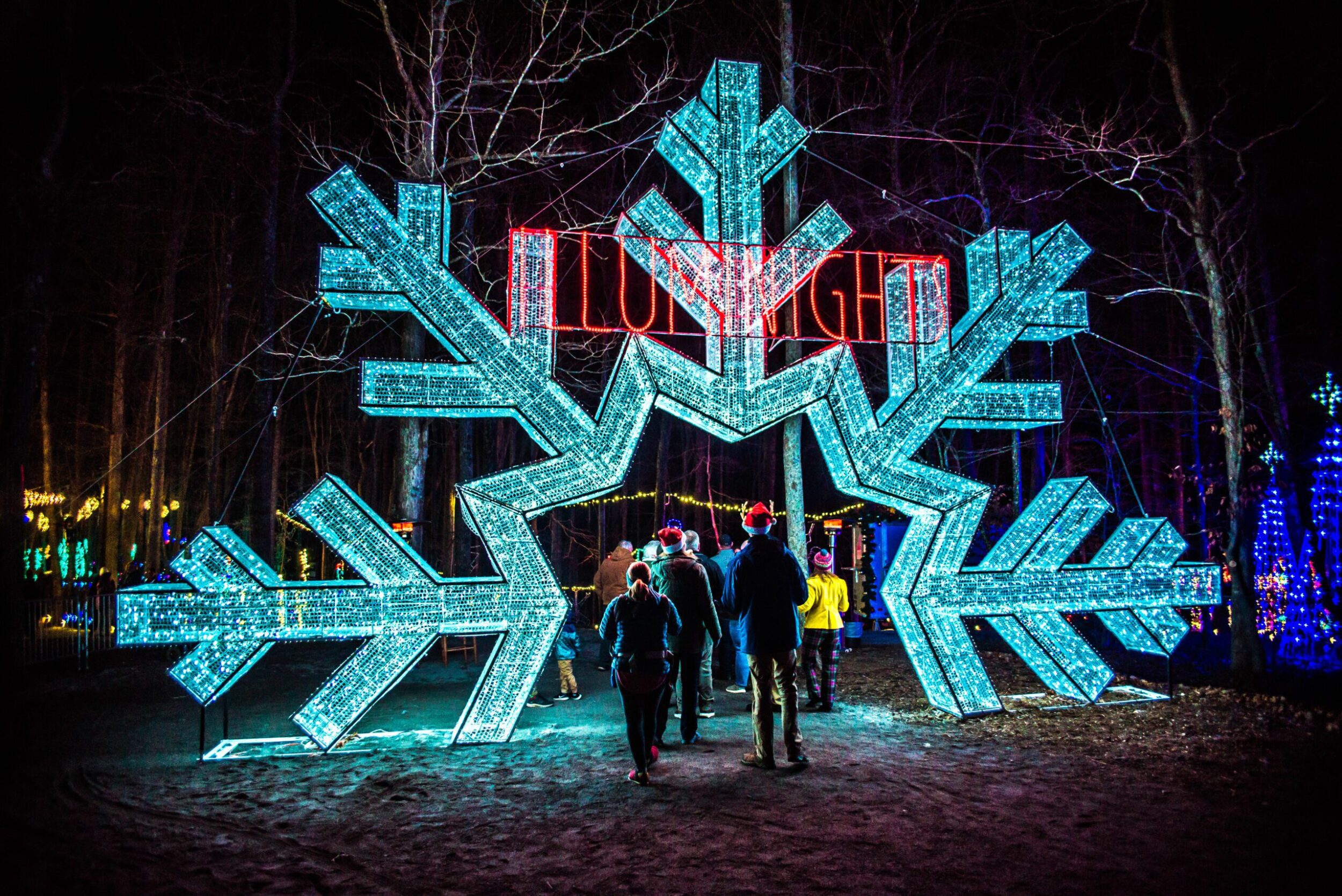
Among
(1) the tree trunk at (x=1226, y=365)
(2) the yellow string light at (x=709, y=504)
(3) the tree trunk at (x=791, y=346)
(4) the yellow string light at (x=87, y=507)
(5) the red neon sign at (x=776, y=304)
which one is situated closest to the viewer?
(5) the red neon sign at (x=776, y=304)

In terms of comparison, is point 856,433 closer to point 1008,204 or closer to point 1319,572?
point 1319,572

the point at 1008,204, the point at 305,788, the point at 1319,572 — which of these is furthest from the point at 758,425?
the point at 1008,204

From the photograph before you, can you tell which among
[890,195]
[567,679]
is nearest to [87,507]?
[567,679]

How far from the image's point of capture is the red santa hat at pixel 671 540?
24.5 ft

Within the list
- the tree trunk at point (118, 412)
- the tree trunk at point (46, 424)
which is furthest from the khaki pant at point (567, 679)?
the tree trunk at point (46, 424)

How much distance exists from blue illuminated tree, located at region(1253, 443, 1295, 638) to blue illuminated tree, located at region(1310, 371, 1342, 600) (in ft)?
1.31

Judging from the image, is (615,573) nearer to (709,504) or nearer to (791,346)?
(791,346)

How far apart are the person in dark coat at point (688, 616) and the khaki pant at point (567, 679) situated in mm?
2480

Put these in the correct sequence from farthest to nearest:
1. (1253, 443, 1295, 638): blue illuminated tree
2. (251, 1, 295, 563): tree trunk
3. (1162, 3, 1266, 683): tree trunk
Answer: (251, 1, 295, 563): tree trunk, (1253, 443, 1295, 638): blue illuminated tree, (1162, 3, 1266, 683): tree trunk

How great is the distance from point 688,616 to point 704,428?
2.02 metres

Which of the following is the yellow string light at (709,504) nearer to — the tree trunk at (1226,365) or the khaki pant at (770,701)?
the tree trunk at (1226,365)

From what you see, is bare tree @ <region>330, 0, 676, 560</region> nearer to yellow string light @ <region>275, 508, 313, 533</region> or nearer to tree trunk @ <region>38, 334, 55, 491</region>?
yellow string light @ <region>275, 508, 313, 533</region>

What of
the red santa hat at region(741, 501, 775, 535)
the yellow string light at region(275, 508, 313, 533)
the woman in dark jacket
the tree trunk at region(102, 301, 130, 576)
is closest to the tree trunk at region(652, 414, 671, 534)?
the yellow string light at region(275, 508, 313, 533)

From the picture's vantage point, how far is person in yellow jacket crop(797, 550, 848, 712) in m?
8.81
